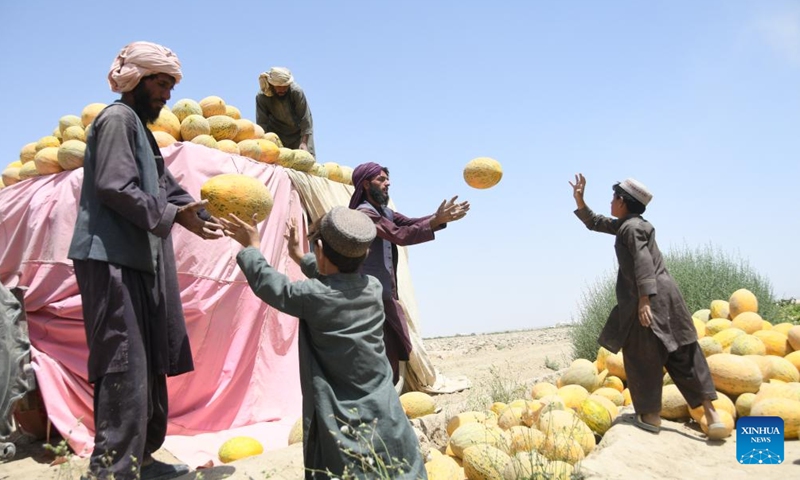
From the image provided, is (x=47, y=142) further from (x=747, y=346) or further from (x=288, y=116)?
(x=747, y=346)

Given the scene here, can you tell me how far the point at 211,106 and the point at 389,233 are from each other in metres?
3.11

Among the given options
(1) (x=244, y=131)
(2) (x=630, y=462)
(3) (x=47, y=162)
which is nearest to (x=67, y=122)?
(3) (x=47, y=162)

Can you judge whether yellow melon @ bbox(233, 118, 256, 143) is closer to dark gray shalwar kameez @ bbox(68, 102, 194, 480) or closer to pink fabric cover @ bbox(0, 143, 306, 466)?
pink fabric cover @ bbox(0, 143, 306, 466)

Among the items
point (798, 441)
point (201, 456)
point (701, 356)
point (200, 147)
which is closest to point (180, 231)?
point (200, 147)

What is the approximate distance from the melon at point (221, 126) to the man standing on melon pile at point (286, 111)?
1.18 meters

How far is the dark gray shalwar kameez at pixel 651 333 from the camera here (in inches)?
171

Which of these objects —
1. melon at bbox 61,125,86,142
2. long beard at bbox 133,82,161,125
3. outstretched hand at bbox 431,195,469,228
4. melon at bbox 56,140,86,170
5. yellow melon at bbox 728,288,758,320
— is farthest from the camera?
yellow melon at bbox 728,288,758,320

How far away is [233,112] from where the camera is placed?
6566 millimetres

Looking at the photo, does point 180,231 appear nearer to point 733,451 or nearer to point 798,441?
point 733,451

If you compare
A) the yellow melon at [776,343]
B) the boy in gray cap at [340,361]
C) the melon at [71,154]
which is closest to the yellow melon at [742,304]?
the yellow melon at [776,343]

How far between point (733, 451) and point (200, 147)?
484cm

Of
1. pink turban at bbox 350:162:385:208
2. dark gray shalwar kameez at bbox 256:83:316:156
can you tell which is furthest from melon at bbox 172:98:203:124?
pink turban at bbox 350:162:385:208

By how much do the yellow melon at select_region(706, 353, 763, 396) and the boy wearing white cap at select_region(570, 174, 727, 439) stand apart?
1.96 ft

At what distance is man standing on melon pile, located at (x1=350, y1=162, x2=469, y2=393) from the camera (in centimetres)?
415
